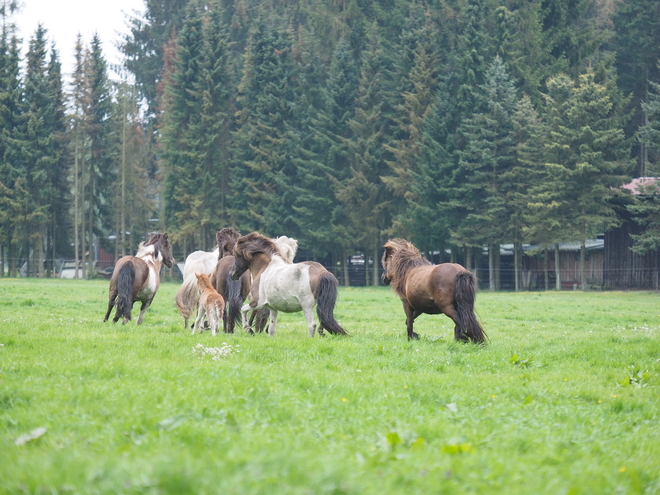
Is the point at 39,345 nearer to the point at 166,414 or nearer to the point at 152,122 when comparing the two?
the point at 166,414

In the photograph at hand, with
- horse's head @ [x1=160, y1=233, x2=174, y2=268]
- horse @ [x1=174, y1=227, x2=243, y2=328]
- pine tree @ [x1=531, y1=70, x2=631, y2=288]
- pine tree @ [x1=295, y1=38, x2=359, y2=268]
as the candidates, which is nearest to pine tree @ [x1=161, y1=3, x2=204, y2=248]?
pine tree @ [x1=295, y1=38, x2=359, y2=268]

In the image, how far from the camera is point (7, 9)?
53438mm

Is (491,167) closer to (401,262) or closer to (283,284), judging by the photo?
(401,262)

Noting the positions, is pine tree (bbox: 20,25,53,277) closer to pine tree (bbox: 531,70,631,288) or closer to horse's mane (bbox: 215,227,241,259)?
pine tree (bbox: 531,70,631,288)

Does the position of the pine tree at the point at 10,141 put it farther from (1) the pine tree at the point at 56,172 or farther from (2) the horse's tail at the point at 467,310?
(2) the horse's tail at the point at 467,310

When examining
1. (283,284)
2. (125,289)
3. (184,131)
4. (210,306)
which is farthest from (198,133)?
(283,284)

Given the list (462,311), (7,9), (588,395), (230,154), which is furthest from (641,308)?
(7,9)

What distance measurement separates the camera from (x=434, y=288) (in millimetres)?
12852

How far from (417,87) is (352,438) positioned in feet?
146

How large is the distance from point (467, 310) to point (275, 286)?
133 inches

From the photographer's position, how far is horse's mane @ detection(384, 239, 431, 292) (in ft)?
46.4

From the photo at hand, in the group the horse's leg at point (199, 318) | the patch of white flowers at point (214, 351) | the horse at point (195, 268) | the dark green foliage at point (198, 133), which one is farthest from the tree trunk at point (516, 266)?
the patch of white flowers at point (214, 351)

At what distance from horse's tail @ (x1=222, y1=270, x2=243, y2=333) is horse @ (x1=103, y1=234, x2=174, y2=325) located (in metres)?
1.67

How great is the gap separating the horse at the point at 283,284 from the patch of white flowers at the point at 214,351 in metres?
2.79
